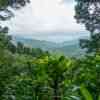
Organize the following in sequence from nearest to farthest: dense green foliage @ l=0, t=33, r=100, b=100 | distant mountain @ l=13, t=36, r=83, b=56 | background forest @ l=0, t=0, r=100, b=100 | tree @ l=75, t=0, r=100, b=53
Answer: background forest @ l=0, t=0, r=100, b=100
dense green foliage @ l=0, t=33, r=100, b=100
distant mountain @ l=13, t=36, r=83, b=56
tree @ l=75, t=0, r=100, b=53

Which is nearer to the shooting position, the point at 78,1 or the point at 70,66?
the point at 70,66

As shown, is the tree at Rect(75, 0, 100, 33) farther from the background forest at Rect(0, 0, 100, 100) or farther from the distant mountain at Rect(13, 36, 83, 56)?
the background forest at Rect(0, 0, 100, 100)

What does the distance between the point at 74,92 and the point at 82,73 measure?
2.61 feet

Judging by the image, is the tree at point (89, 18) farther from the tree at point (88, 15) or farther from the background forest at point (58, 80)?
the background forest at point (58, 80)

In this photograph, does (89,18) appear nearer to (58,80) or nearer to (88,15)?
(88,15)

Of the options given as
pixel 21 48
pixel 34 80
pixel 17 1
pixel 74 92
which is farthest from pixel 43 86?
pixel 21 48

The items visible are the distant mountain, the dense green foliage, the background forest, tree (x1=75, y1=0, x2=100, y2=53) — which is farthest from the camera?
tree (x1=75, y1=0, x2=100, y2=53)

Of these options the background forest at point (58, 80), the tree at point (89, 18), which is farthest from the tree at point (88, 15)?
the background forest at point (58, 80)

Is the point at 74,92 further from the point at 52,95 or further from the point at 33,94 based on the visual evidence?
the point at 33,94

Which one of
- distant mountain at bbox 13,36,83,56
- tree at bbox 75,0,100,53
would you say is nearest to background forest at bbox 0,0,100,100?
distant mountain at bbox 13,36,83,56

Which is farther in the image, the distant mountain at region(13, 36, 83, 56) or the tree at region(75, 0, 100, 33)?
the tree at region(75, 0, 100, 33)

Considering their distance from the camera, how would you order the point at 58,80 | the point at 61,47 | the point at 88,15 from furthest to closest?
the point at 88,15 < the point at 61,47 < the point at 58,80

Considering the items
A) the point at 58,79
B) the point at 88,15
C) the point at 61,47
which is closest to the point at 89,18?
the point at 88,15

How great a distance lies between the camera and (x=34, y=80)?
6.59 meters
